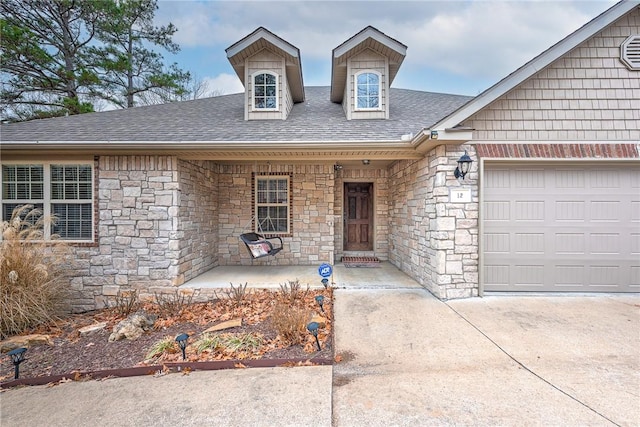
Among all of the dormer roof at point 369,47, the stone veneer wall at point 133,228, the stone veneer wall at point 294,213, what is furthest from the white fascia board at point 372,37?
the stone veneer wall at point 133,228

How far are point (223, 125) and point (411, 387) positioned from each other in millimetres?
5450

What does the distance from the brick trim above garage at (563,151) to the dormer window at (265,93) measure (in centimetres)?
436

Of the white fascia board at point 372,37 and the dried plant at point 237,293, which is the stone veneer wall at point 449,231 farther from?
the dried plant at point 237,293

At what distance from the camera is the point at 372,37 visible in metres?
5.98

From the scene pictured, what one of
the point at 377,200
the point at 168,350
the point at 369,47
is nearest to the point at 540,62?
the point at 369,47

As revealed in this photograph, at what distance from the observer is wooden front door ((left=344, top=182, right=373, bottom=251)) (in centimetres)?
741

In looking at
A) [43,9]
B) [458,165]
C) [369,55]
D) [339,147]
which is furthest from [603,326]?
[43,9]

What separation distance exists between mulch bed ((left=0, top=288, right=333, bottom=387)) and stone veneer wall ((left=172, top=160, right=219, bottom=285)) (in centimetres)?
105

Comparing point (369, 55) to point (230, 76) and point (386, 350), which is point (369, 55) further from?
point (230, 76)

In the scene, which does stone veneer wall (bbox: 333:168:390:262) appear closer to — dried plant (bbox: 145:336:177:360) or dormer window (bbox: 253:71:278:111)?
dormer window (bbox: 253:71:278:111)

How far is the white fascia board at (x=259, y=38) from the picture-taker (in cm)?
594

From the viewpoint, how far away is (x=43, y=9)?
9.01m

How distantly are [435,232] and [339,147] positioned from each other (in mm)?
2107

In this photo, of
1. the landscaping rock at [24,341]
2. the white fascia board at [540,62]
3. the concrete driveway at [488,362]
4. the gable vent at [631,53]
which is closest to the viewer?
the concrete driveway at [488,362]
